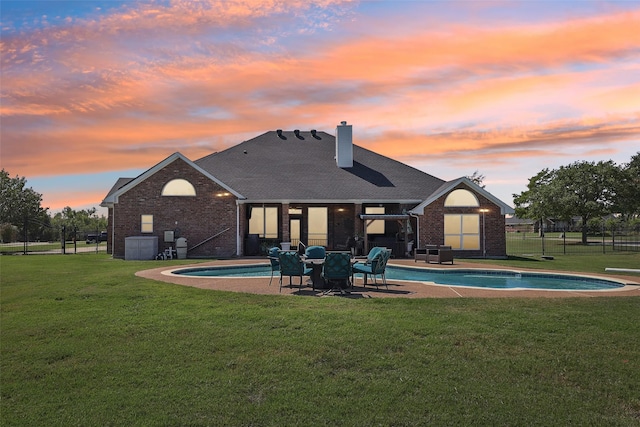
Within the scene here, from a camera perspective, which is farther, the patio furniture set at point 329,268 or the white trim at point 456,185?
the white trim at point 456,185

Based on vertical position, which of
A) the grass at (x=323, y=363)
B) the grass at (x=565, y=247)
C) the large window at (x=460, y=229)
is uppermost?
the large window at (x=460, y=229)

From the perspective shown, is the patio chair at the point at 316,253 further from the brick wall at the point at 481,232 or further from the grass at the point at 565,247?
the grass at the point at 565,247

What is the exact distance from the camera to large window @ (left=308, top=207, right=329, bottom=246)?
2722cm

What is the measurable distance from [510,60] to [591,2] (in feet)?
13.6

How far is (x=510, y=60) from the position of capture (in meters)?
16.1

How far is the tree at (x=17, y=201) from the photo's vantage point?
63469 millimetres

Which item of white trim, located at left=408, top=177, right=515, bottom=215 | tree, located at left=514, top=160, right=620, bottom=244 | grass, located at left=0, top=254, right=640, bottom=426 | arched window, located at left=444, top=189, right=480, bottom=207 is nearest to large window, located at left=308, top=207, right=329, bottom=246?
white trim, located at left=408, top=177, right=515, bottom=215

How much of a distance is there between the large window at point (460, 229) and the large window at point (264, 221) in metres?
9.80

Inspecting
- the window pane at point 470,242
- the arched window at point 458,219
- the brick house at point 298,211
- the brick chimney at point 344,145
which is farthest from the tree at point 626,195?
the brick chimney at point 344,145

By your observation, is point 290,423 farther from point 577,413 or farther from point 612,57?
point 612,57

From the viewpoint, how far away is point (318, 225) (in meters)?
27.4

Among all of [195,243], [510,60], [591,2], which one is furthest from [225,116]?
[591,2]

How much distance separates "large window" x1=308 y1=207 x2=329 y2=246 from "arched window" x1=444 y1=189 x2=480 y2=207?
23.4 feet

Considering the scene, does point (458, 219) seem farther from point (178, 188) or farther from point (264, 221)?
point (178, 188)
